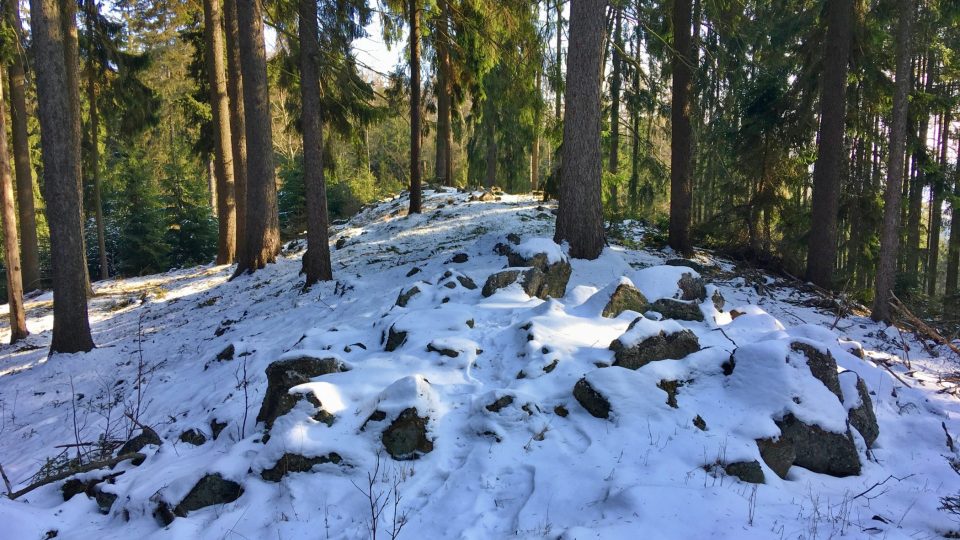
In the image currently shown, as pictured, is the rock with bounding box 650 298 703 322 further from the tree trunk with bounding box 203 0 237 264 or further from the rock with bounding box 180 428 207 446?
the tree trunk with bounding box 203 0 237 264

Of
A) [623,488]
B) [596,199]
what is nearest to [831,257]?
[596,199]

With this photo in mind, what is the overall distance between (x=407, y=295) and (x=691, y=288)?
381cm

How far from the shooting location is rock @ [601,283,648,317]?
249 inches

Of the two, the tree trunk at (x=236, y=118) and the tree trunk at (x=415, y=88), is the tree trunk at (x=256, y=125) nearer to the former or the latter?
the tree trunk at (x=236, y=118)

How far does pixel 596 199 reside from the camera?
29.0 ft

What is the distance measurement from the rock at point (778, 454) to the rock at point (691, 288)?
9.81 feet

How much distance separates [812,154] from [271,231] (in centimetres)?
1368

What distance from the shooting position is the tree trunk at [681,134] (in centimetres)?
1106

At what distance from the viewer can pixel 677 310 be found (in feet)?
21.2

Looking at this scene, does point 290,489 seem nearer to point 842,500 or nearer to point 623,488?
point 623,488

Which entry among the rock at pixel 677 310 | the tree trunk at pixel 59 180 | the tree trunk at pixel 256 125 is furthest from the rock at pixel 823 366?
the tree trunk at pixel 59 180

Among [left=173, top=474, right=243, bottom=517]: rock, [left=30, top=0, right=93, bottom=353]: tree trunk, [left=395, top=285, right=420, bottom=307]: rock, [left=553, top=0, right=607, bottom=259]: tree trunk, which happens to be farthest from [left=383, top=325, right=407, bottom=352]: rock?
[left=30, top=0, right=93, bottom=353]: tree trunk

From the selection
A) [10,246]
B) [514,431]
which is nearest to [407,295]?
[514,431]

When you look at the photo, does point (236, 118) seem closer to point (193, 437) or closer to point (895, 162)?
point (193, 437)
